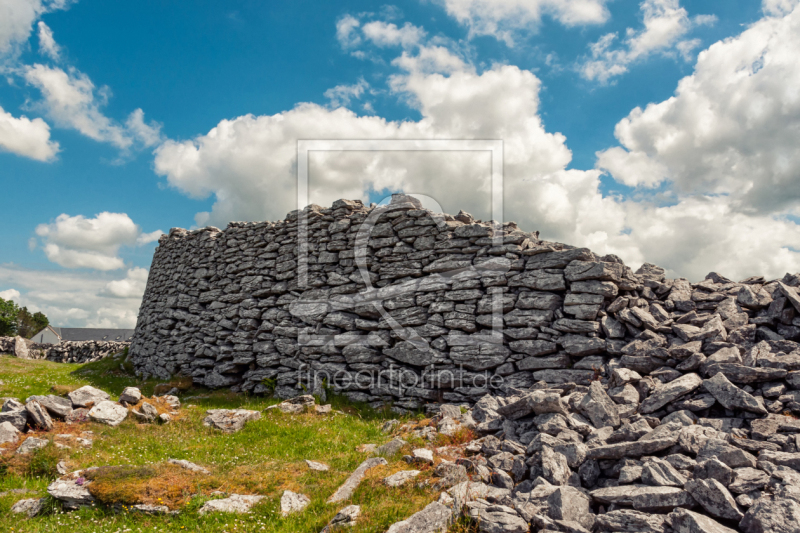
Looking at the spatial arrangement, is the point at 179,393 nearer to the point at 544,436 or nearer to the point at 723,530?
the point at 544,436

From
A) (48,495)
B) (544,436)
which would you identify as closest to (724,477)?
(544,436)

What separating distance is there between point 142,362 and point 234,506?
49.6 feet

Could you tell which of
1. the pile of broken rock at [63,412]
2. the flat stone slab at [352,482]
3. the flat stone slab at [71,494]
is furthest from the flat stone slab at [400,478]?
the pile of broken rock at [63,412]

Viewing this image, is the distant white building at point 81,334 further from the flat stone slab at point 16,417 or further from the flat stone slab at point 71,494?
the flat stone slab at point 71,494

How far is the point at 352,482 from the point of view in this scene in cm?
559

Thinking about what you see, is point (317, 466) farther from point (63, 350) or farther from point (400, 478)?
point (63, 350)

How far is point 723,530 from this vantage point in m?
3.73

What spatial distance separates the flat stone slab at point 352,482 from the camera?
530 centimetres

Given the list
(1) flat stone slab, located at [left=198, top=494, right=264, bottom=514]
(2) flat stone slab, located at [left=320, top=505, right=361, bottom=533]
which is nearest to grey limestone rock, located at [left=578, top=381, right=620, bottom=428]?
(2) flat stone slab, located at [left=320, top=505, right=361, bottom=533]

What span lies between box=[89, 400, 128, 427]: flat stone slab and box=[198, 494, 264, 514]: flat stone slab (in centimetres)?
429

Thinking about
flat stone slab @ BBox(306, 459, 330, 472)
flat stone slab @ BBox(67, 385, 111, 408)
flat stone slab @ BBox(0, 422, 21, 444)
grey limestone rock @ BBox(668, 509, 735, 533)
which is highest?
flat stone slab @ BBox(67, 385, 111, 408)

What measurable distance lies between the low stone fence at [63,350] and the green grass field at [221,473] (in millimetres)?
18665

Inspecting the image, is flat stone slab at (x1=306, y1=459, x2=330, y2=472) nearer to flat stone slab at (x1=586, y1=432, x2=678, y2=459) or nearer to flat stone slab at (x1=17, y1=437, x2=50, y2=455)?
flat stone slab at (x1=586, y1=432, x2=678, y2=459)

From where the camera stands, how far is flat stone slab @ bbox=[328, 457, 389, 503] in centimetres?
530
